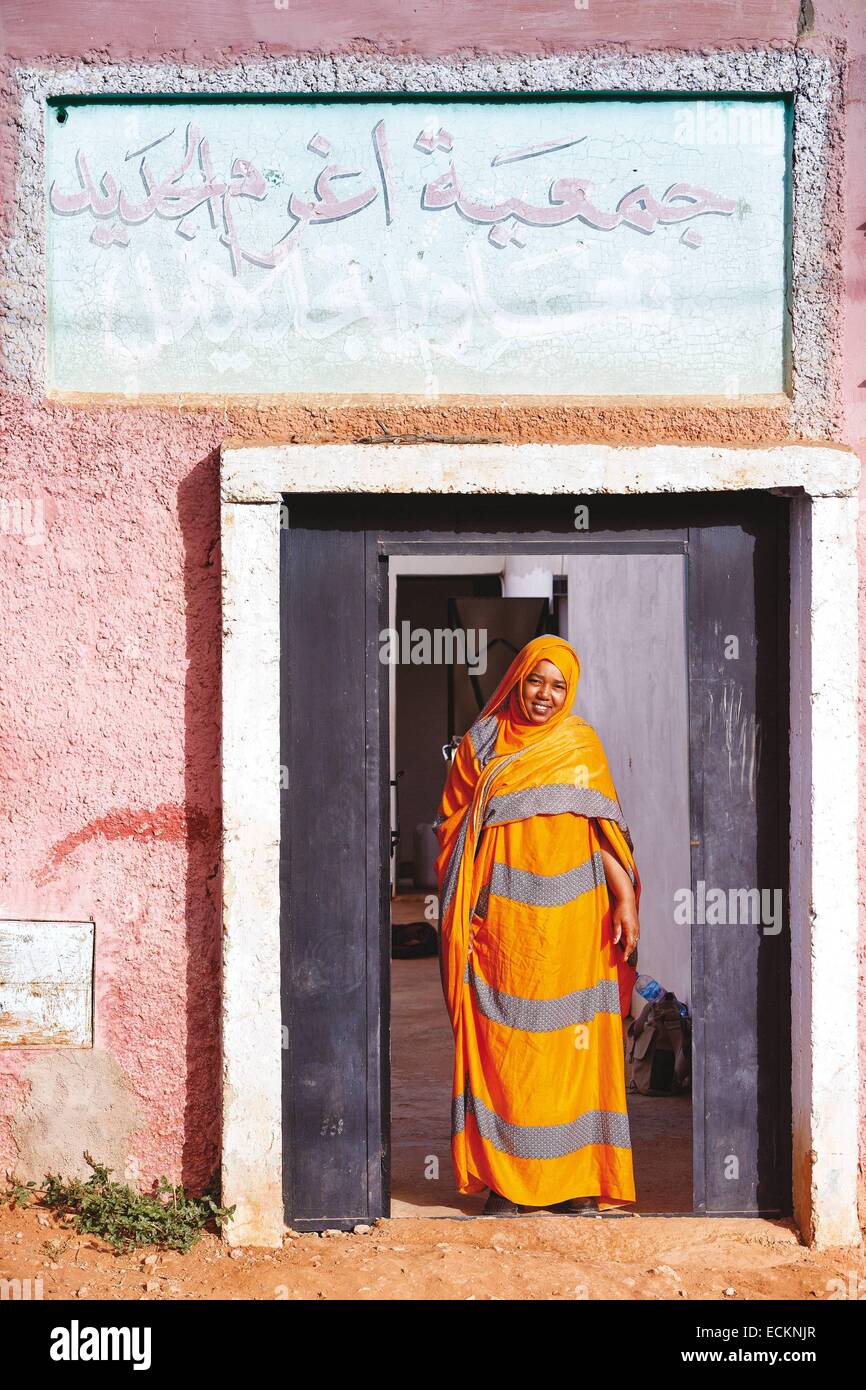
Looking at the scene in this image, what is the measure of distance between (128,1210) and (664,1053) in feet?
8.46

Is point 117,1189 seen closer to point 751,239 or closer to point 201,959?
point 201,959

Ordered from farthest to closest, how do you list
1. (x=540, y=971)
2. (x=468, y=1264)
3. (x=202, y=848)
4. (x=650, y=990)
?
(x=650, y=990) < (x=540, y=971) < (x=202, y=848) < (x=468, y=1264)

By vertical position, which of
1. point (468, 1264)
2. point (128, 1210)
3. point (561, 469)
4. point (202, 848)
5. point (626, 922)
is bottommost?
point (468, 1264)

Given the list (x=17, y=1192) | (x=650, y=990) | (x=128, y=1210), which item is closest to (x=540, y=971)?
(x=128, y=1210)

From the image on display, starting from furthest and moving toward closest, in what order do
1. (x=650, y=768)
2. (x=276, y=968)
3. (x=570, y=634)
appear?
(x=570, y=634) → (x=650, y=768) → (x=276, y=968)

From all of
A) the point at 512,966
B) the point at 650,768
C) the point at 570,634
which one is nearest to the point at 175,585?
the point at 512,966

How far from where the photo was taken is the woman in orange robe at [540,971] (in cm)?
407

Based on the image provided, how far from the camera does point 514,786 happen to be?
417 centimetres

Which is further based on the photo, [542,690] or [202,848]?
[542,690]

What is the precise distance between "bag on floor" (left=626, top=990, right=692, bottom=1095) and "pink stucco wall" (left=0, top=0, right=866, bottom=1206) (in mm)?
1775

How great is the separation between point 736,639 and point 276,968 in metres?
1.67

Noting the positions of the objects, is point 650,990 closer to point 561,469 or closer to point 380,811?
point 380,811

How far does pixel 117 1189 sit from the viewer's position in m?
3.88

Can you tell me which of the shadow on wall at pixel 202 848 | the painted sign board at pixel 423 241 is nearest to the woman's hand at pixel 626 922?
the shadow on wall at pixel 202 848
